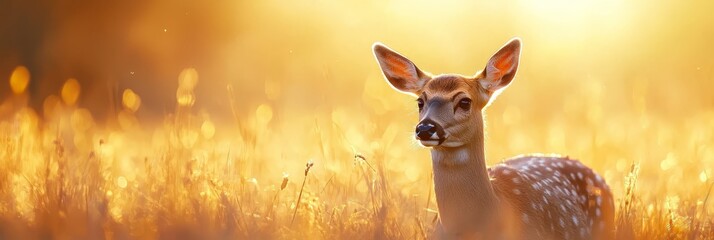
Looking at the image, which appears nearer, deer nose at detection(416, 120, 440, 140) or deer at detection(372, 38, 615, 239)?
deer nose at detection(416, 120, 440, 140)

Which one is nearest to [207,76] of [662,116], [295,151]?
[662,116]

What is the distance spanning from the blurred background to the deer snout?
0.91 m

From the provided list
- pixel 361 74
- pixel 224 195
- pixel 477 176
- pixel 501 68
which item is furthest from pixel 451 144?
pixel 361 74

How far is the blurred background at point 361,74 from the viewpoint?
30.2ft

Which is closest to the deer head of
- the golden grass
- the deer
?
the deer

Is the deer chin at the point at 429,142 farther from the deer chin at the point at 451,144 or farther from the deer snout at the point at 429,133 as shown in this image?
the deer chin at the point at 451,144

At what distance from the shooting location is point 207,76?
1986 cm

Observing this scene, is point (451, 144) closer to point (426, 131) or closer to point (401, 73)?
point (426, 131)

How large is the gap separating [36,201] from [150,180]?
63cm

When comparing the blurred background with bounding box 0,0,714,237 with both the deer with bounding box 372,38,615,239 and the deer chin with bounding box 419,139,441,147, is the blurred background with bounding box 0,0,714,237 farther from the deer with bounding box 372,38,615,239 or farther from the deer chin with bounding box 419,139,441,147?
the deer chin with bounding box 419,139,441,147

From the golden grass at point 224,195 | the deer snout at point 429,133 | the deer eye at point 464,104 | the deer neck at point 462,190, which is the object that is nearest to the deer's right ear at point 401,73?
the golden grass at point 224,195

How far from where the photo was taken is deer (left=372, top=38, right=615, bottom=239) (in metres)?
6.34

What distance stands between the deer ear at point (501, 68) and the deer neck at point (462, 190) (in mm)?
468

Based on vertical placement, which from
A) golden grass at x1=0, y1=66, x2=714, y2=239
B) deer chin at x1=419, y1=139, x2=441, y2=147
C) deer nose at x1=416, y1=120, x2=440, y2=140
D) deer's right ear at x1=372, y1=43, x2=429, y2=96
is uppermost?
deer's right ear at x1=372, y1=43, x2=429, y2=96
